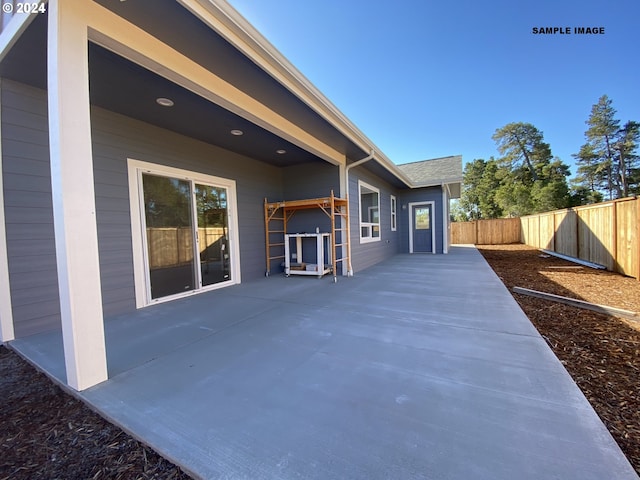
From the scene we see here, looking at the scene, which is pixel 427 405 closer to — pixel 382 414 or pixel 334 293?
pixel 382 414

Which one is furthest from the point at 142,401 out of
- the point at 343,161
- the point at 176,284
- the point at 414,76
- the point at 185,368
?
the point at 414,76

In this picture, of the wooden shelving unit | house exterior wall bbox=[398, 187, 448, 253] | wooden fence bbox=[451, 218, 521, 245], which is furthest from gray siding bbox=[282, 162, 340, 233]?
wooden fence bbox=[451, 218, 521, 245]

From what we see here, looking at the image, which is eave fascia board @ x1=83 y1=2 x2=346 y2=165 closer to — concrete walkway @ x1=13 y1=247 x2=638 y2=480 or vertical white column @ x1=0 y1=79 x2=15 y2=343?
vertical white column @ x1=0 y1=79 x2=15 y2=343

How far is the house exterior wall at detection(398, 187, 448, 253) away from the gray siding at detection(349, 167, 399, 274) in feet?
1.84

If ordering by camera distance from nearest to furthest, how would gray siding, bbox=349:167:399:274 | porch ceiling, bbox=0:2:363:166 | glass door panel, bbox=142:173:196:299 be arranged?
porch ceiling, bbox=0:2:363:166 < glass door panel, bbox=142:173:196:299 < gray siding, bbox=349:167:399:274

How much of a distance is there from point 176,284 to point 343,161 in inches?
171

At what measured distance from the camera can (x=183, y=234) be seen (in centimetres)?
454

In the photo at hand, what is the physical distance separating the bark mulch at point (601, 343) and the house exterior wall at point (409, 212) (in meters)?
5.20

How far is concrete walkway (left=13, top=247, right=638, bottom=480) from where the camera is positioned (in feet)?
3.92

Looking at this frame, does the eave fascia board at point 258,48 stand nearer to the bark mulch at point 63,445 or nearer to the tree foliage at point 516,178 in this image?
the bark mulch at point 63,445

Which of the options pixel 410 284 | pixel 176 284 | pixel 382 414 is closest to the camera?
pixel 382 414

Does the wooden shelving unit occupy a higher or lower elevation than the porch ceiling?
lower

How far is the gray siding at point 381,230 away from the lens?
6773 mm

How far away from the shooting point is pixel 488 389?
5.74 feet
